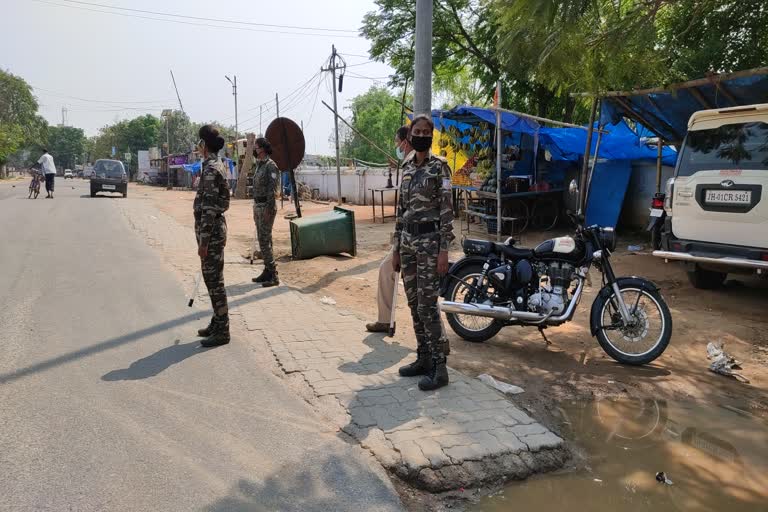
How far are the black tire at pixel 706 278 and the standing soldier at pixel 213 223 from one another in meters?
6.04

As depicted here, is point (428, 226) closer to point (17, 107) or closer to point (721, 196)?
point (721, 196)

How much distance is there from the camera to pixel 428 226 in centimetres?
406

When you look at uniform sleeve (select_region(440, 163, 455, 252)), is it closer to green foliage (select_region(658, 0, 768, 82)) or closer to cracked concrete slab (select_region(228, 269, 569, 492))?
cracked concrete slab (select_region(228, 269, 569, 492))

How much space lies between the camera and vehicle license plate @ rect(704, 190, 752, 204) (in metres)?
6.36

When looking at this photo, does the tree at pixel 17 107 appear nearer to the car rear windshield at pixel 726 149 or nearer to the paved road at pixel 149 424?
the paved road at pixel 149 424

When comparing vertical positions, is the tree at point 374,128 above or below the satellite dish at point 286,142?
above

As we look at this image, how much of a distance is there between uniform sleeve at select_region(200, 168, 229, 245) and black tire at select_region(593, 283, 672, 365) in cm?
348

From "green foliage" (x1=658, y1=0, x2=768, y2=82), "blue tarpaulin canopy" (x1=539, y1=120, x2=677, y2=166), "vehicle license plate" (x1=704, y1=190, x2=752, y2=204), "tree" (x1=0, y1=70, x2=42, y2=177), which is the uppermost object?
"tree" (x1=0, y1=70, x2=42, y2=177)

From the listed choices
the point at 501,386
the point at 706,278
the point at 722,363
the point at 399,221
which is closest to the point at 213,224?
the point at 399,221

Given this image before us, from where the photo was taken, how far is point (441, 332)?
13.6 feet

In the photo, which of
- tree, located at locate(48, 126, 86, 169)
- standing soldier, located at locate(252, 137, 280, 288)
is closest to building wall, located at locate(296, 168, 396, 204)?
standing soldier, located at locate(252, 137, 280, 288)

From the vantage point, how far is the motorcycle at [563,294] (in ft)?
16.0

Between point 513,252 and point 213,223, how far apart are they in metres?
2.73

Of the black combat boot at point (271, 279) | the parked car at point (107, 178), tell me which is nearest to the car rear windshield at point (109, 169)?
the parked car at point (107, 178)
